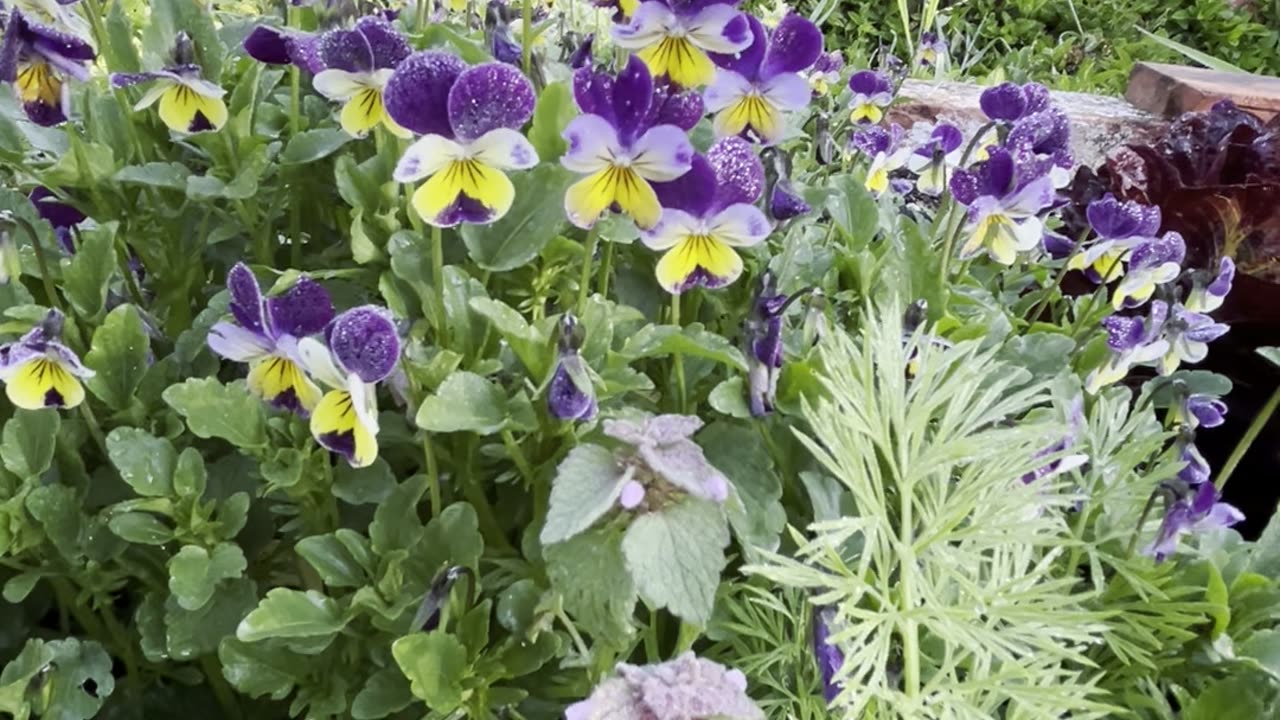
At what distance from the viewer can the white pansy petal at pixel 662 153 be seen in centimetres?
56

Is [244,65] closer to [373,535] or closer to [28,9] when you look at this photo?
[28,9]

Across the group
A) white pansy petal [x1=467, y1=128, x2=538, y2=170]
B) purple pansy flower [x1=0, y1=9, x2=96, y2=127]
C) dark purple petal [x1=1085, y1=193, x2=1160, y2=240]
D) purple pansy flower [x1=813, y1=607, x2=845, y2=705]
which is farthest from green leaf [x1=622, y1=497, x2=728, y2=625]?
dark purple petal [x1=1085, y1=193, x2=1160, y2=240]

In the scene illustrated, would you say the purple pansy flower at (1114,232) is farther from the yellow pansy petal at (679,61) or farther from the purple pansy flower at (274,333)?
the purple pansy flower at (274,333)

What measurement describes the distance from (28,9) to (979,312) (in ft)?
2.40

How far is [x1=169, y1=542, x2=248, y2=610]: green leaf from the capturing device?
22.1 inches

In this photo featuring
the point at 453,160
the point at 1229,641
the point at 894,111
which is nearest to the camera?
the point at 453,160

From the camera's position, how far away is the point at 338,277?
72 centimetres

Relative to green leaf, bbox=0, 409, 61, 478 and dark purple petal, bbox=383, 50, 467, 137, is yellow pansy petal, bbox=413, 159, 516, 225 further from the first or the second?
green leaf, bbox=0, 409, 61, 478

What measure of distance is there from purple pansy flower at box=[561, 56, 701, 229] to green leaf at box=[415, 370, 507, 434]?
4.2 inches

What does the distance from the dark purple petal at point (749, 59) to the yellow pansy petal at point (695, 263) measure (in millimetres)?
163

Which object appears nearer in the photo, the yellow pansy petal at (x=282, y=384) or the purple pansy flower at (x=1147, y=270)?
the yellow pansy petal at (x=282, y=384)

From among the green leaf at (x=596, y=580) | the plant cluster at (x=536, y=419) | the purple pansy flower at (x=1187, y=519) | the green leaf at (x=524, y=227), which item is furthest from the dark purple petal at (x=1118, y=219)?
the green leaf at (x=596, y=580)

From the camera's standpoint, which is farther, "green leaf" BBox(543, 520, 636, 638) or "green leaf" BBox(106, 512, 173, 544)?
"green leaf" BBox(106, 512, 173, 544)

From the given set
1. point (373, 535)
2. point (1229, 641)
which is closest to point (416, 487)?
point (373, 535)
